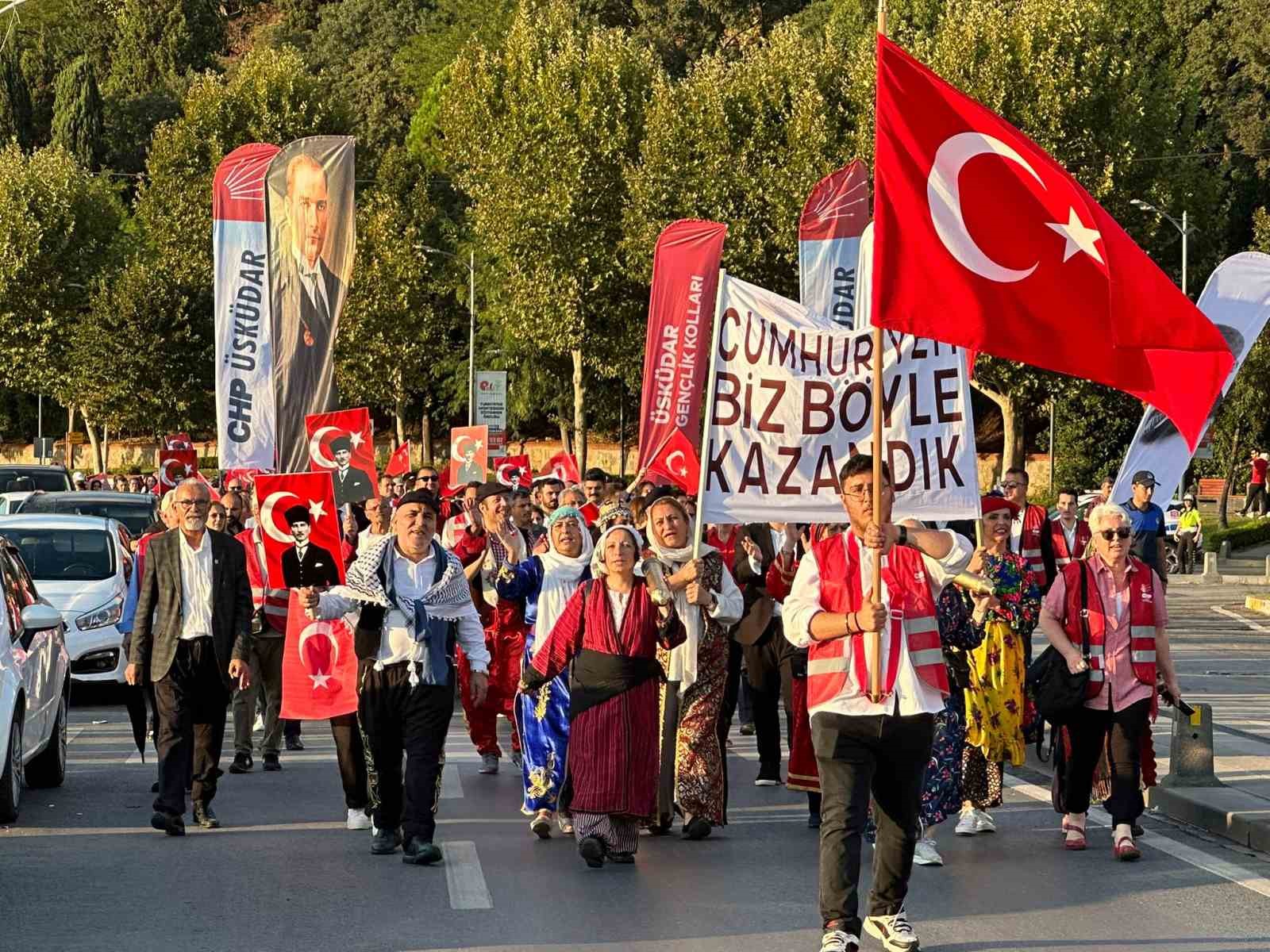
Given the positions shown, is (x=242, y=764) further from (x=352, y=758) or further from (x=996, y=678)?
(x=996, y=678)

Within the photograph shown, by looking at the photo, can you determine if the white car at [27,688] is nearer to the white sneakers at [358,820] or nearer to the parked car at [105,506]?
the white sneakers at [358,820]

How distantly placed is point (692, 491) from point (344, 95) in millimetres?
75342

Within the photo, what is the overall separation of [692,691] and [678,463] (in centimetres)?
914

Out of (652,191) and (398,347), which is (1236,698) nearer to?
(652,191)

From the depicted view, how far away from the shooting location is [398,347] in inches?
2618

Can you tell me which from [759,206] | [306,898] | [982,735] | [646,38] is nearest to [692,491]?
[982,735]

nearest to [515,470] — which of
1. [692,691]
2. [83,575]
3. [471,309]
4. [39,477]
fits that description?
[83,575]

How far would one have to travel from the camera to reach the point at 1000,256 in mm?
8328

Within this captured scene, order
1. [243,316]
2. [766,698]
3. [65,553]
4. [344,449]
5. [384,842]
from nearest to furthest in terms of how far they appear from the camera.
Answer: [384,842]
[766,698]
[344,449]
[65,553]
[243,316]

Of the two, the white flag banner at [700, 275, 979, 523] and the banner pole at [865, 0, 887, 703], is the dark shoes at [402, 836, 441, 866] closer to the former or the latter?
the white flag banner at [700, 275, 979, 523]

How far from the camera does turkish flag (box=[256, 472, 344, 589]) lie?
10633mm

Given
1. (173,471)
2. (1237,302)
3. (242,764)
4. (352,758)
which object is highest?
(1237,302)

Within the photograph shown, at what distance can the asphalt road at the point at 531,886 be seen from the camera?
794 centimetres

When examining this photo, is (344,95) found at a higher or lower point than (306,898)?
higher
